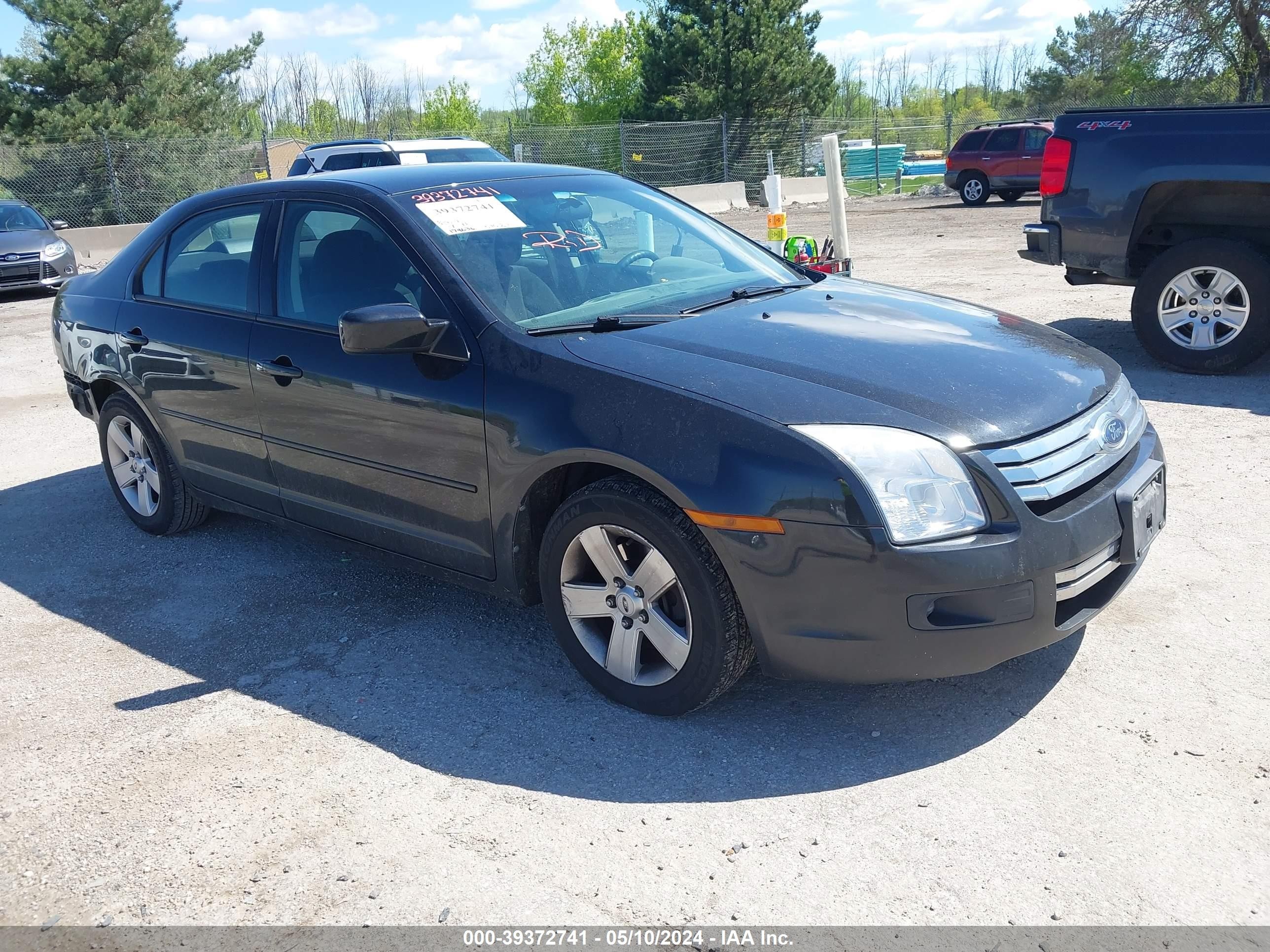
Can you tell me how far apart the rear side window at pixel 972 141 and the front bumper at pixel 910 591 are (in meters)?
23.8

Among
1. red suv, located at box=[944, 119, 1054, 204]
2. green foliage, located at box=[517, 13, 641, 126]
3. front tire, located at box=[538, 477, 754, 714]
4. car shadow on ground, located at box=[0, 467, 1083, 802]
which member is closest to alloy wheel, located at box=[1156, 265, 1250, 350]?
car shadow on ground, located at box=[0, 467, 1083, 802]

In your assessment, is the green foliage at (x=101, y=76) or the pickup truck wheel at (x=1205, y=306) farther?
the green foliage at (x=101, y=76)

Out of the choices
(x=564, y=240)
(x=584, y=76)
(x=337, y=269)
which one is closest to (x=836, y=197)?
(x=564, y=240)

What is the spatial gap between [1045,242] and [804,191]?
2407 cm

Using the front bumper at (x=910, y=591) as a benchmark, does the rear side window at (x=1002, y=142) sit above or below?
above

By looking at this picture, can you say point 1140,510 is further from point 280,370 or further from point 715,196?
point 715,196

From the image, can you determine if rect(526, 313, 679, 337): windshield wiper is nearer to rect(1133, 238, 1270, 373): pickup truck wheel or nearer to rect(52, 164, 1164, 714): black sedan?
rect(52, 164, 1164, 714): black sedan

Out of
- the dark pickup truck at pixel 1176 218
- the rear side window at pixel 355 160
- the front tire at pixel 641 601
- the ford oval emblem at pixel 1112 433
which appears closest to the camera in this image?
the front tire at pixel 641 601

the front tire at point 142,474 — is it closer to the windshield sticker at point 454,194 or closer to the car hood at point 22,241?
the windshield sticker at point 454,194

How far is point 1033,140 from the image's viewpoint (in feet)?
79.0

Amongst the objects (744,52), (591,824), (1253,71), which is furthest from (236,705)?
(1253,71)

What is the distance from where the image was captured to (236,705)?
12.4ft

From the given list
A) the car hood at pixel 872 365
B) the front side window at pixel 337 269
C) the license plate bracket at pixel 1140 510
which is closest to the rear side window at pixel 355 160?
the front side window at pixel 337 269

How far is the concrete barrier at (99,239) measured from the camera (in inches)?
847
